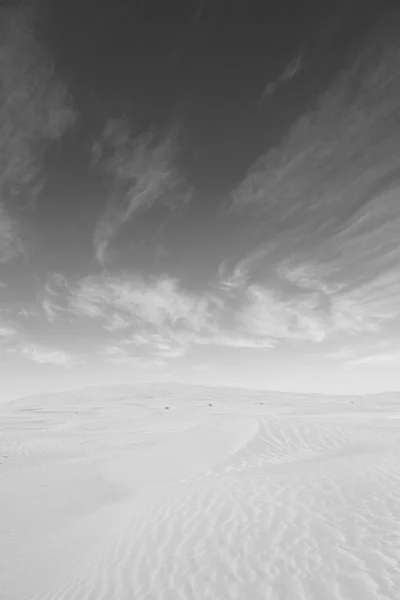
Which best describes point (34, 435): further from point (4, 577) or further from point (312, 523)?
point (312, 523)

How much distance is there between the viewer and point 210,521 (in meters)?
6.82

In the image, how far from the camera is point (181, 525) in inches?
268

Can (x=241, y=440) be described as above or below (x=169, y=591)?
above

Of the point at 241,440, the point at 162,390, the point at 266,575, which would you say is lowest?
the point at 266,575

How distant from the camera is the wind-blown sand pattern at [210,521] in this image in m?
4.76

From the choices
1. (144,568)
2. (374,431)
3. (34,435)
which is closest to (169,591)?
(144,568)

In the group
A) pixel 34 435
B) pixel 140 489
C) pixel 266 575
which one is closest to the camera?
pixel 266 575

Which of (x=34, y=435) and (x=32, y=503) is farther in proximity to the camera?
(x=34, y=435)

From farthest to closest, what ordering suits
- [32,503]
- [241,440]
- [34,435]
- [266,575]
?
[34,435] → [241,440] → [32,503] → [266,575]

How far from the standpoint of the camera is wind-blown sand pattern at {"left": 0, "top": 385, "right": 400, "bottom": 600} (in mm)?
4758

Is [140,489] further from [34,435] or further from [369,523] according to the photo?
[34,435]

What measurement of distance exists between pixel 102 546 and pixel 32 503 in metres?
3.62

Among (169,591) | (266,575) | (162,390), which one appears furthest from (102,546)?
(162,390)

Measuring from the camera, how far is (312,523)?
246 inches
